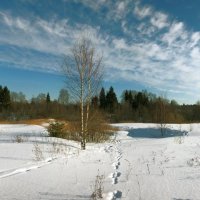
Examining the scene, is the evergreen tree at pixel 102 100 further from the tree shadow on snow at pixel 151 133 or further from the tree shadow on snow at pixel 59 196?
the tree shadow on snow at pixel 59 196

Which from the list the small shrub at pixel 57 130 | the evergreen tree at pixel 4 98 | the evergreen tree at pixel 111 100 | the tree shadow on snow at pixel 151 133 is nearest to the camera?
the small shrub at pixel 57 130

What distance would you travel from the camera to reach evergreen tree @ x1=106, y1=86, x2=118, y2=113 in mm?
71475

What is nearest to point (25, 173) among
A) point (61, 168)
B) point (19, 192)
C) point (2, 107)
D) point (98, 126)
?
point (61, 168)

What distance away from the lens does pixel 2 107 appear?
6359 centimetres

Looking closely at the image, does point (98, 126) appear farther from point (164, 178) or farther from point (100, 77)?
point (164, 178)

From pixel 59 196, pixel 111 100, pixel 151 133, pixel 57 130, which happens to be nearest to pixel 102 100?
pixel 111 100

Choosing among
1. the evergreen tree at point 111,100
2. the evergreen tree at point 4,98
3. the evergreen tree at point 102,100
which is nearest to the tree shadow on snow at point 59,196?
the evergreen tree at point 4,98

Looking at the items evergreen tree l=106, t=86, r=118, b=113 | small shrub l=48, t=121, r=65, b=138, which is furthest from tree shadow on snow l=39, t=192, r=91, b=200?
evergreen tree l=106, t=86, r=118, b=113

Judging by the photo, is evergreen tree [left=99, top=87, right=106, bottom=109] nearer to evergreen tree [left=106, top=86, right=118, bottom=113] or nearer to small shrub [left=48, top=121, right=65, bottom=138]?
evergreen tree [left=106, top=86, right=118, bottom=113]

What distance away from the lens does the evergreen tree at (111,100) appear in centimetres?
7147

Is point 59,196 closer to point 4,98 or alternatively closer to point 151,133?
point 151,133

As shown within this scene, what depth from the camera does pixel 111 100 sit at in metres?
72.8

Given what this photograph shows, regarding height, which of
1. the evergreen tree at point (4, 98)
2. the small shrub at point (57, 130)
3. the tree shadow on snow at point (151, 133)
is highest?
the evergreen tree at point (4, 98)

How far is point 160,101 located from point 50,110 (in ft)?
135
